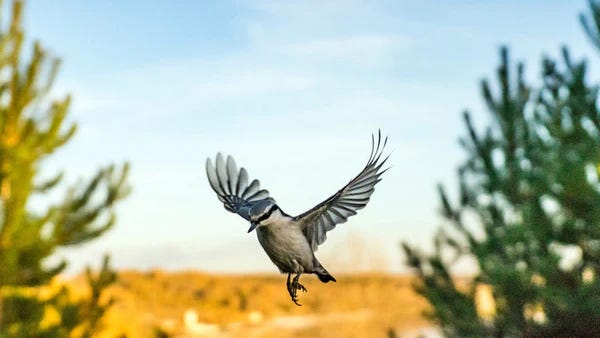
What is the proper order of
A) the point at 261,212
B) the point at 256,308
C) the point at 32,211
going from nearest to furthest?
the point at 261,212 < the point at 32,211 < the point at 256,308

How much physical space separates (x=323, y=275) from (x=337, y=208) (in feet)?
0.29

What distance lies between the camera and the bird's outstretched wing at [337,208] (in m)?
0.72

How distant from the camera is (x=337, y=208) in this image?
0.75m

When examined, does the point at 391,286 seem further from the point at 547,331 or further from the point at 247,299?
the point at 547,331

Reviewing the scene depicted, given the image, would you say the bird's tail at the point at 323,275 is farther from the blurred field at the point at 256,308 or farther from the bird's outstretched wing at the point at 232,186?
the blurred field at the point at 256,308

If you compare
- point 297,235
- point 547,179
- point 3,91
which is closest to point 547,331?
point 547,179

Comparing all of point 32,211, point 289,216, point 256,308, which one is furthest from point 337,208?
point 256,308

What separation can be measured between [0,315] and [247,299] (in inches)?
330

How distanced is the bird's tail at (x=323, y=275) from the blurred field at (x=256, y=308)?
1347 cm

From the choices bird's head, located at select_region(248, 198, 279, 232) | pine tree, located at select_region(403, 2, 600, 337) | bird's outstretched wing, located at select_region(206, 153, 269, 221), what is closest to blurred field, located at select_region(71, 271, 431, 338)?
pine tree, located at select_region(403, 2, 600, 337)

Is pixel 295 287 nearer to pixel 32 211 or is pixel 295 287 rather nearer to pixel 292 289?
pixel 292 289

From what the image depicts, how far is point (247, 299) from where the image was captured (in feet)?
54.0

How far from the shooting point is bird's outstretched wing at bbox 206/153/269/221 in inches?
30.2

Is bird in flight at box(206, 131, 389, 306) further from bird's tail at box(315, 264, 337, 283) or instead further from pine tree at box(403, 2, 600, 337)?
pine tree at box(403, 2, 600, 337)
